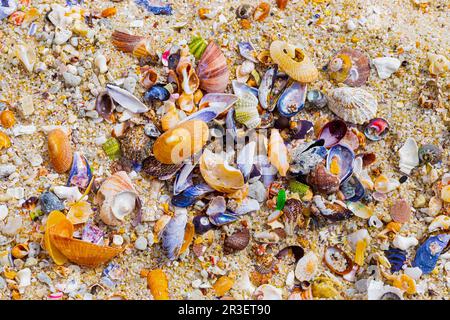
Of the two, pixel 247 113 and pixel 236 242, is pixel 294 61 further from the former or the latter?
pixel 236 242

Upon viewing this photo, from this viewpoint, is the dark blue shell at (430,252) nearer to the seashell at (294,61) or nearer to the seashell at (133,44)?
the seashell at (294,61)

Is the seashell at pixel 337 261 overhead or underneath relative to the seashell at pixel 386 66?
underneath

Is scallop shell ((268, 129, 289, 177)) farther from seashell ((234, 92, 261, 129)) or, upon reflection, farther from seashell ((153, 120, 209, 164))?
seashell ((153, 120, 209, 164))

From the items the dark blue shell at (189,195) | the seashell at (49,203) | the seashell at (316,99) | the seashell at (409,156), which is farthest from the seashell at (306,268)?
the seashell at (49,203)

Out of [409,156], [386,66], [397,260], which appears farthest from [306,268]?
[386,66]

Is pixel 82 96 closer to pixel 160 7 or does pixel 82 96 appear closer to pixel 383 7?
pixel 160 7

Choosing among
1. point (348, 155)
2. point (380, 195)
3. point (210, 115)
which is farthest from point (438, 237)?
point (210, 115)
